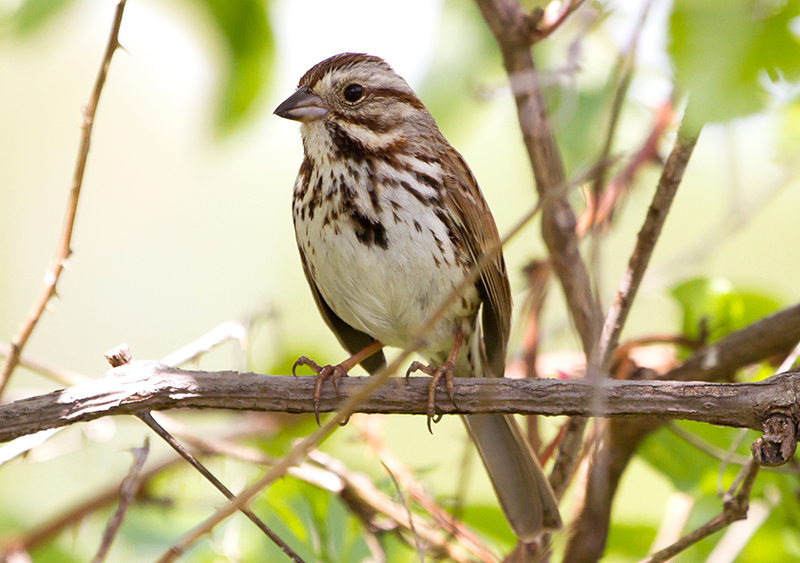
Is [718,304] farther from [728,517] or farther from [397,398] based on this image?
[397,398]

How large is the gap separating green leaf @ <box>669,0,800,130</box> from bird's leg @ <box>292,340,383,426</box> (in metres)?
1.39

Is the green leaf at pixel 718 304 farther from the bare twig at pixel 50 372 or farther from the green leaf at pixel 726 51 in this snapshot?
the bare twig at pixel 50 372

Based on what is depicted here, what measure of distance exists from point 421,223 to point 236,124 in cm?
80

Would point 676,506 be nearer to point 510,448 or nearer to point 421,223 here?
point 510,448

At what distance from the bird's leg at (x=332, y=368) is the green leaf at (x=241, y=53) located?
79 centimetres

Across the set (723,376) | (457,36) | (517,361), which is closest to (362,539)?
(517,361)

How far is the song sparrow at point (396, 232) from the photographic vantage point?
2840 mm

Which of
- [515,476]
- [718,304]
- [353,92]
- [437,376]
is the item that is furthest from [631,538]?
[353,92]

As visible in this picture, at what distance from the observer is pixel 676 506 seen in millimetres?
2902

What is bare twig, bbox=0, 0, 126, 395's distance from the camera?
210 cm

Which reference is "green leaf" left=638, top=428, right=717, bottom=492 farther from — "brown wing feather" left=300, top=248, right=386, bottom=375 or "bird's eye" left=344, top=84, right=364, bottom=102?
"bird's eye" left=344, top=84, right=364, bottom=102

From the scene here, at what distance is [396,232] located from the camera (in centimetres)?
283

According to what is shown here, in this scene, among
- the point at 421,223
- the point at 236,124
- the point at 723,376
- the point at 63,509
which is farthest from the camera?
the point at 63,509

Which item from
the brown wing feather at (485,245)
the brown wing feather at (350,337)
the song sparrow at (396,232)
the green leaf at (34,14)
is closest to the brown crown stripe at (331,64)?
the song sparrow at (396,232)
